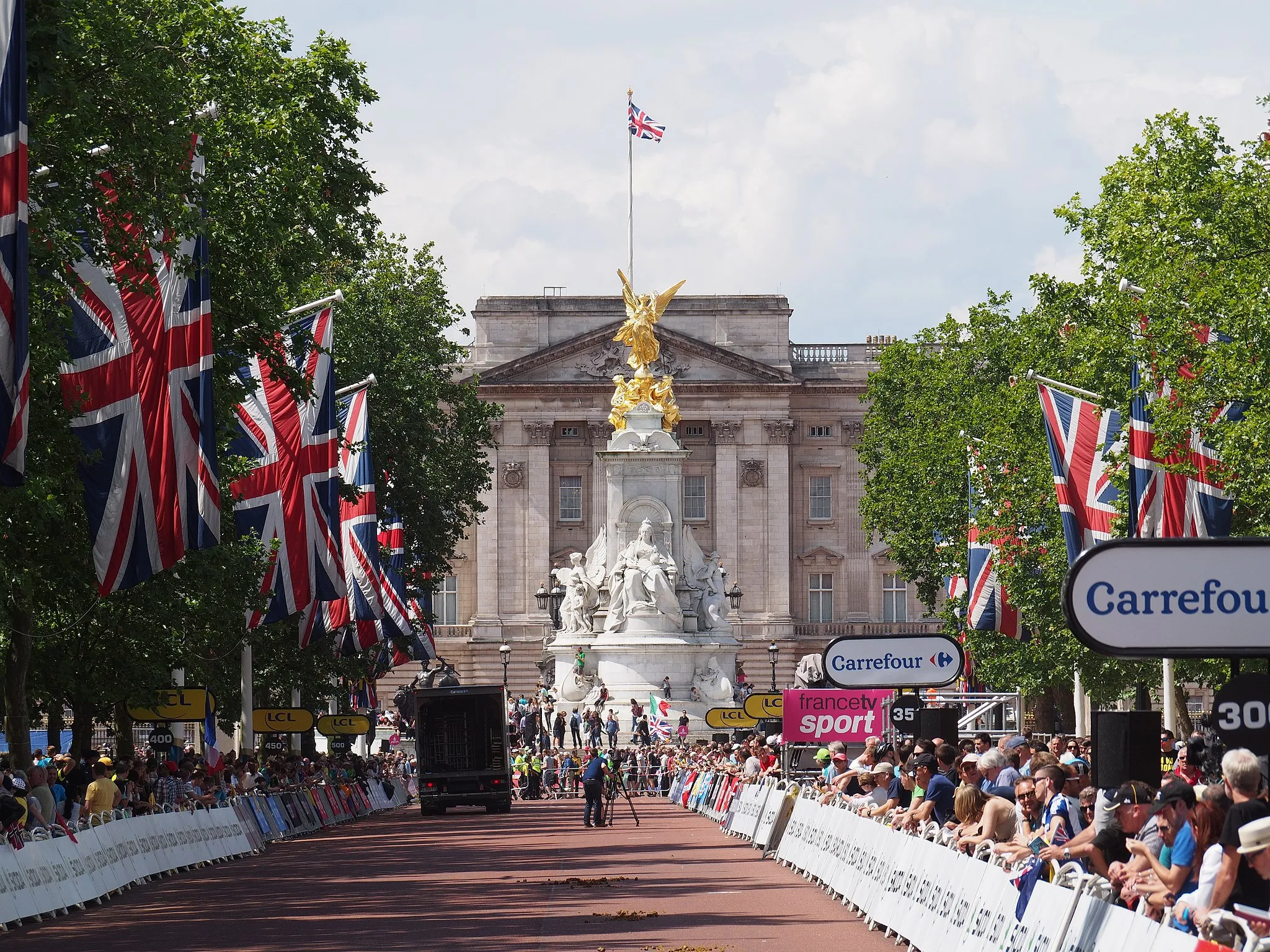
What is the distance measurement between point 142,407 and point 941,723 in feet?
29.8

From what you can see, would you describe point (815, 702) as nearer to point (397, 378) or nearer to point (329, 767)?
point (329, 767)

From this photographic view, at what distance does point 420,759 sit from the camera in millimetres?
47250

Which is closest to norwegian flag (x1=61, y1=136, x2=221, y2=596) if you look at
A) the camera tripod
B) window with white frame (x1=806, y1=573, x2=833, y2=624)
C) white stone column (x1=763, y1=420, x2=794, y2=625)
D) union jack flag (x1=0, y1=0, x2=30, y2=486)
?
union jack flag (x1=0, y1=0, x2=30, y2=486)

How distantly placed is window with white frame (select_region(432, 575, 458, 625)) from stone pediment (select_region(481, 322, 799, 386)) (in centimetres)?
1060

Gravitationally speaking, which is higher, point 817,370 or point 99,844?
point 817,370

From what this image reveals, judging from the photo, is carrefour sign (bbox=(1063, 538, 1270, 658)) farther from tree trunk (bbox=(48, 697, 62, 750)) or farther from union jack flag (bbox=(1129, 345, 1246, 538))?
tree trunk (bbox=(48, 697, 62, 750))

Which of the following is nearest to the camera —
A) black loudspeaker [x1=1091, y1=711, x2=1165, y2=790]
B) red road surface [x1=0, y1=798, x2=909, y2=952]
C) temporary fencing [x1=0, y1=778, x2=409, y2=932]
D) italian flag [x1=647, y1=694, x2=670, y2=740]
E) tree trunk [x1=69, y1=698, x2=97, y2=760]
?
black loudspeaker [x1=1091, y1=711, x2=1165, y2=790]

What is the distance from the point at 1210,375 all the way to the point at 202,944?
75.9ft

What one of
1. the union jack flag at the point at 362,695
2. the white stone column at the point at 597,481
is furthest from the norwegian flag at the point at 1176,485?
the white stone column at the point at 597,481

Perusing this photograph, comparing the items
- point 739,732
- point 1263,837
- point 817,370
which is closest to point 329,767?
point 739,732

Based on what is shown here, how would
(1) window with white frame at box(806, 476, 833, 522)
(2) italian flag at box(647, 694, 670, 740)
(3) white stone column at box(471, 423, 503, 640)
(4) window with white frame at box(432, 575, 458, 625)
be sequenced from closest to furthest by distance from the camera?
(2) italian flag at box(647, 694, 670, 740), (3) white stone column at box(471, 423, 503, 640), (4) window with white frame at box(432, 575, 458, 625), (1) window with white frame at box(806, 476, 833, 522)

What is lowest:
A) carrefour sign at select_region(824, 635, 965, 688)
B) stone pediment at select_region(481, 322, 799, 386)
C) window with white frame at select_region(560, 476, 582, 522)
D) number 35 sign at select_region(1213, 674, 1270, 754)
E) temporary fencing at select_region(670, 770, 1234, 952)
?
temporary fencing at select_region(670, 770, 1234, 952)

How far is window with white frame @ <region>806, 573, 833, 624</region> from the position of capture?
374ft

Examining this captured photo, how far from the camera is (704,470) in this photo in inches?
4454
